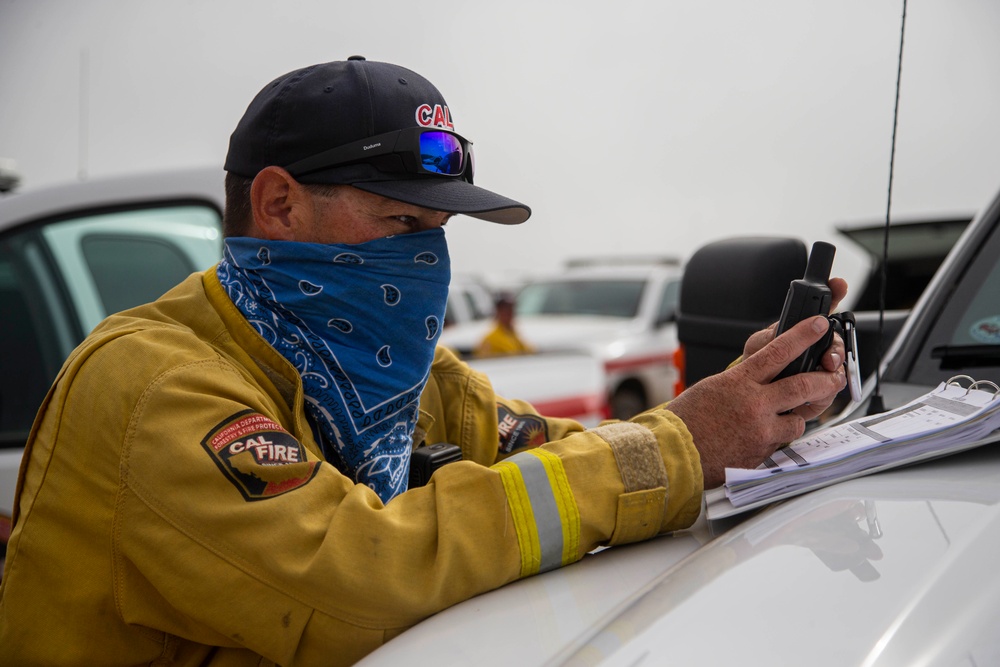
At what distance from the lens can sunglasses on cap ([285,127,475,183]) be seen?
4.93 feet

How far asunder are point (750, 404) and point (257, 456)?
760 mm

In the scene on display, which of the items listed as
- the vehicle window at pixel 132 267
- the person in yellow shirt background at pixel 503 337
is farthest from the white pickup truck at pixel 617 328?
the vehicle window at pixel 132 267

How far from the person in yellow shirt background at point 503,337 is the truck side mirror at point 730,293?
5954 millimetres

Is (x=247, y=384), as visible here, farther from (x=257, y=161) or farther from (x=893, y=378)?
(x=893, y=378)

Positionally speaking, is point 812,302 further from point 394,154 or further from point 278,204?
point 278,204

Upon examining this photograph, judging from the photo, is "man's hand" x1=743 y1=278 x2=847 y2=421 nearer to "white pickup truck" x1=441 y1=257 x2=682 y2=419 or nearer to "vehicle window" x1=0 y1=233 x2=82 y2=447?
"vehicle window" x1=0 y1=233 x2=82 y2=447

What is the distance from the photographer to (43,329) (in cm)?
295

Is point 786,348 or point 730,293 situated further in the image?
point 730,293

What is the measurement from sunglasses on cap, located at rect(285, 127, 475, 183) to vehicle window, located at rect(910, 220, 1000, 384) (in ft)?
3.74

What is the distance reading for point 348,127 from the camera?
1.50 m

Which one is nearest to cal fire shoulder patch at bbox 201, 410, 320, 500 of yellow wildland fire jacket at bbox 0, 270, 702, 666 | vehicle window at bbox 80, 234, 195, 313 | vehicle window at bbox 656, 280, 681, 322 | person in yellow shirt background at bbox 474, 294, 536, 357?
yellow wildland fire jacket at bbox 0, 270, 702, 666

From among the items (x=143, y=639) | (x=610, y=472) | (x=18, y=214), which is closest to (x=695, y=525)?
(x=610, y=472)

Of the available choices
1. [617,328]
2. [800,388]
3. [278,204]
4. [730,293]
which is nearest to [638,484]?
[800,388]

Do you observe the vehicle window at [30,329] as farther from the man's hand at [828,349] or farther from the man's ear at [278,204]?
Answer: the man's hand at [828,349]
